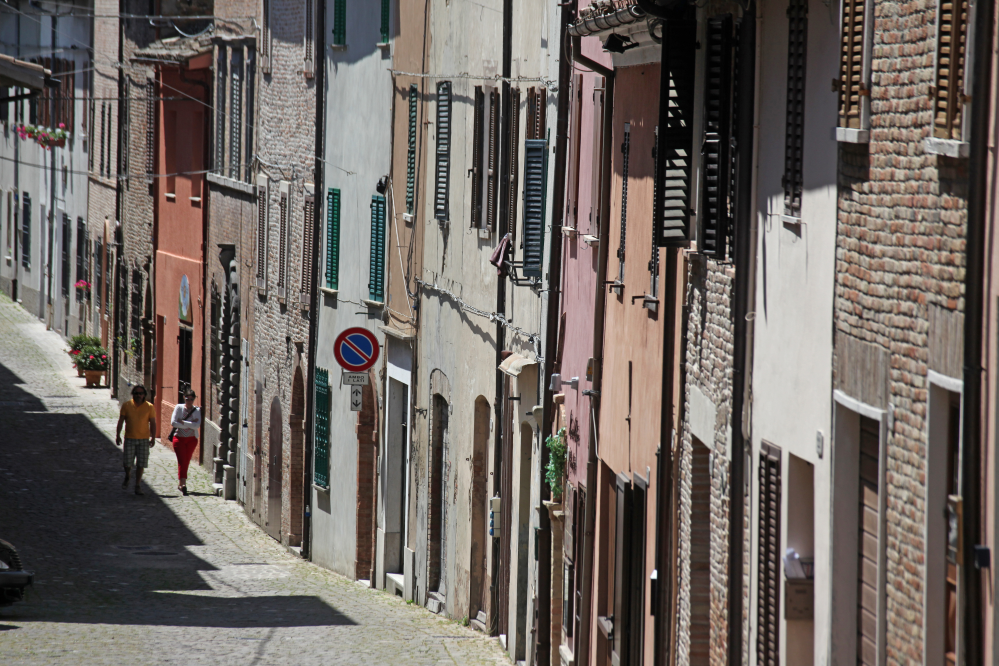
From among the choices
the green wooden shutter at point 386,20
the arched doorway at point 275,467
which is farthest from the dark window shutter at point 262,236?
the green wooden shutter at point 386,20

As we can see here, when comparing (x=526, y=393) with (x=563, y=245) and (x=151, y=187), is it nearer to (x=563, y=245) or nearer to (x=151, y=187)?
(x=563, y=245)

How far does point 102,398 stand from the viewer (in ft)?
125

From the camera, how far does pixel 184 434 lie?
1112 inches

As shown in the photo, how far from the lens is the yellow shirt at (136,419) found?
26891 millimetres

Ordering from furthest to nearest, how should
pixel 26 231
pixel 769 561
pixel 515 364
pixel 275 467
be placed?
pixel 26 231, pixel 275 467, pixel 515 364, pixel 769 561

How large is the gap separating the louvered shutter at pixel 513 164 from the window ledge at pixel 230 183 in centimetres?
1233

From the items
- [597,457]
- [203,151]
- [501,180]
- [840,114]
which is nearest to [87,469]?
[203,151]

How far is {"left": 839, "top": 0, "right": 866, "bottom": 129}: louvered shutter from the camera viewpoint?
7551 mm

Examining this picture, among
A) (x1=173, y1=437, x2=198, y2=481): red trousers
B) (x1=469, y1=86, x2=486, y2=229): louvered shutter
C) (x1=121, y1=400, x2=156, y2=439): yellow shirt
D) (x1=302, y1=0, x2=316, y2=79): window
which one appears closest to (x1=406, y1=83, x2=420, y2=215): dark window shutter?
(x1=469, y1=86, x2=486, y2=229): louvered shutter

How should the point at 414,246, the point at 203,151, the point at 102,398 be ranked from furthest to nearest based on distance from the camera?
1. the point at 102,398
2. the point at 203,151
3. the point at 414,246

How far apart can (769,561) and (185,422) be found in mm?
20735

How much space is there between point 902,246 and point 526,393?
9604mm

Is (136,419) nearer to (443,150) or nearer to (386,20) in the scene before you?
(386,20)

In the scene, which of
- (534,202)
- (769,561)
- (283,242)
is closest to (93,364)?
(283,242)
